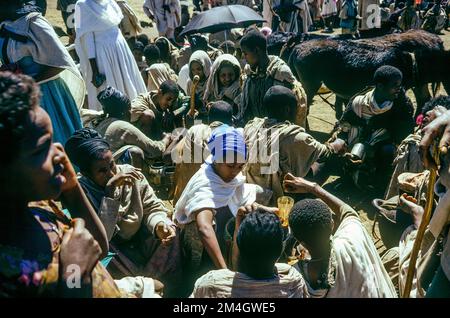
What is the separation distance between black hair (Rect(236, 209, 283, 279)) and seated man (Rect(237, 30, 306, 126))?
3.21m

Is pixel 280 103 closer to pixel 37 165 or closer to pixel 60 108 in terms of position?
pixel 60 108

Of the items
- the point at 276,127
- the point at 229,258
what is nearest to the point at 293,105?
the point at 276,127

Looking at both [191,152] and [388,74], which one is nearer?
[191,152]

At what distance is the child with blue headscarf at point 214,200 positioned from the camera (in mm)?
3162

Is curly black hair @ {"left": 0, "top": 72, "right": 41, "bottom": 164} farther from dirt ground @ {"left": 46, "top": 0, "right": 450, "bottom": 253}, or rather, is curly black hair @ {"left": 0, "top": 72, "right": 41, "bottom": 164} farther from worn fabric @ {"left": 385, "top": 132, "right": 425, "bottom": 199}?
worn fabric @ {"left": 385, "top": 132, "right": 425, "bottom": 199}

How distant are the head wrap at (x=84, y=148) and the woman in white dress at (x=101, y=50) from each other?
10.9 ft

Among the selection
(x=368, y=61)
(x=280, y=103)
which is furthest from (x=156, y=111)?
(x=368, y=61)

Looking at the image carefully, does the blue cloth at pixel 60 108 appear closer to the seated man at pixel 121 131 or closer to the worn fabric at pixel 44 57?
the worn fabric at pixel 44 57

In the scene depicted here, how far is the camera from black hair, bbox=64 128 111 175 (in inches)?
120

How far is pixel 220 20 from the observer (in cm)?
808

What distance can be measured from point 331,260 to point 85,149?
1671 mm

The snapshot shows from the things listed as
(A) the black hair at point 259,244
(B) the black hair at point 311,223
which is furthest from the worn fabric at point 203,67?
(A) the black hair at point 259,244

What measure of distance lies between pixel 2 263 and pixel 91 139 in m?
1.72
